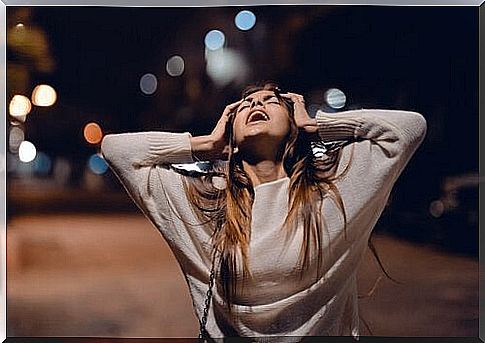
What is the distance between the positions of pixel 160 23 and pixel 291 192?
0.53m

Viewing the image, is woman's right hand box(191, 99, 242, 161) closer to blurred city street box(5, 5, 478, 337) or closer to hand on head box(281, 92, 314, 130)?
blurred city street box(5, 5, 478, 337)

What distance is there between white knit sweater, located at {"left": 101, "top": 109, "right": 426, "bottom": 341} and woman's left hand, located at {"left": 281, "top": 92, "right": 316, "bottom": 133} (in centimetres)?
3

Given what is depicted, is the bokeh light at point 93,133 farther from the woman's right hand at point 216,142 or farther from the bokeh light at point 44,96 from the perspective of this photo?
the woman's right hand at point 216,142

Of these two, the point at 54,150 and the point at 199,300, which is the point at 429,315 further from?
the point at 54,150

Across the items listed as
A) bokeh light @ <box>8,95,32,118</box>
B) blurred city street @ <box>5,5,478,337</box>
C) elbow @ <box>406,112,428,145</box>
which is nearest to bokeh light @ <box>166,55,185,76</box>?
blurred city street @ <box>5,5,478,337</box>

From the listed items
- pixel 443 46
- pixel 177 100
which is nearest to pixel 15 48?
pixel 177 100

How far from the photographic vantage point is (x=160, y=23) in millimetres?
1515

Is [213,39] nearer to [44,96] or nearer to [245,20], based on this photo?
[245,20]

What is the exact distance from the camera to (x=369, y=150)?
4.90 ft

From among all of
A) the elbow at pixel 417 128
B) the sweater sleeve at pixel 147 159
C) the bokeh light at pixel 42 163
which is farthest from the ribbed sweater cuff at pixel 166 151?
the elbow at pixel 417 128

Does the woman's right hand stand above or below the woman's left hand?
below

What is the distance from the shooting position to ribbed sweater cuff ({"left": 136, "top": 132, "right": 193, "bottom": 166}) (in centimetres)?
150

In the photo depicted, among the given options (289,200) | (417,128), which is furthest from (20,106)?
(417,128)

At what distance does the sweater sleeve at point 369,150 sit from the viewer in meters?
1.49
